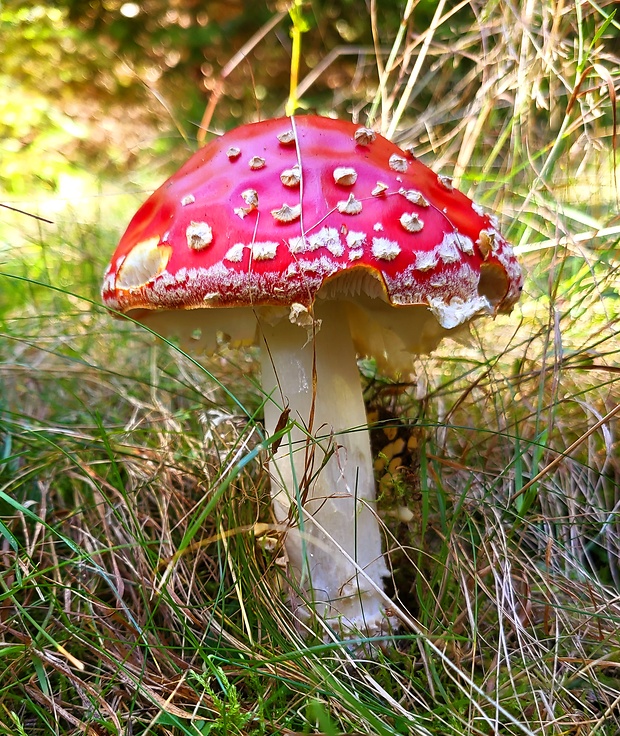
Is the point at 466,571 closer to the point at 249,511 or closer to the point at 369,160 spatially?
the point at 249,511

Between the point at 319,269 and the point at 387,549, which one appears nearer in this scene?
the point at 319,269

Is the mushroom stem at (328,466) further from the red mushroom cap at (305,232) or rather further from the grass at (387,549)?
the red mushroom cap at (305,232)

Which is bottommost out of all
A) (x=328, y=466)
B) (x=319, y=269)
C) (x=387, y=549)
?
(x=387, y=549)

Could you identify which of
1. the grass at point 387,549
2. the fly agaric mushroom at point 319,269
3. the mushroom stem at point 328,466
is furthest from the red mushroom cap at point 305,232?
the mushroom stem at point 328,466

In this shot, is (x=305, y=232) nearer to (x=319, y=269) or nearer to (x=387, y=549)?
(x=319, y=269)

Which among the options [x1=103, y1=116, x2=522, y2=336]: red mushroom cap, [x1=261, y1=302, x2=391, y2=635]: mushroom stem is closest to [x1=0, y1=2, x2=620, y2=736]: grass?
[x1=261, y1=302, x2=391, y2=635]: mushroom stem

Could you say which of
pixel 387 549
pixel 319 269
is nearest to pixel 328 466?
pixel 387 549

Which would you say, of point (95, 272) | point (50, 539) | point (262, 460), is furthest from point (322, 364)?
point (95, 272)

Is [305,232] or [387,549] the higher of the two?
[305,232]
